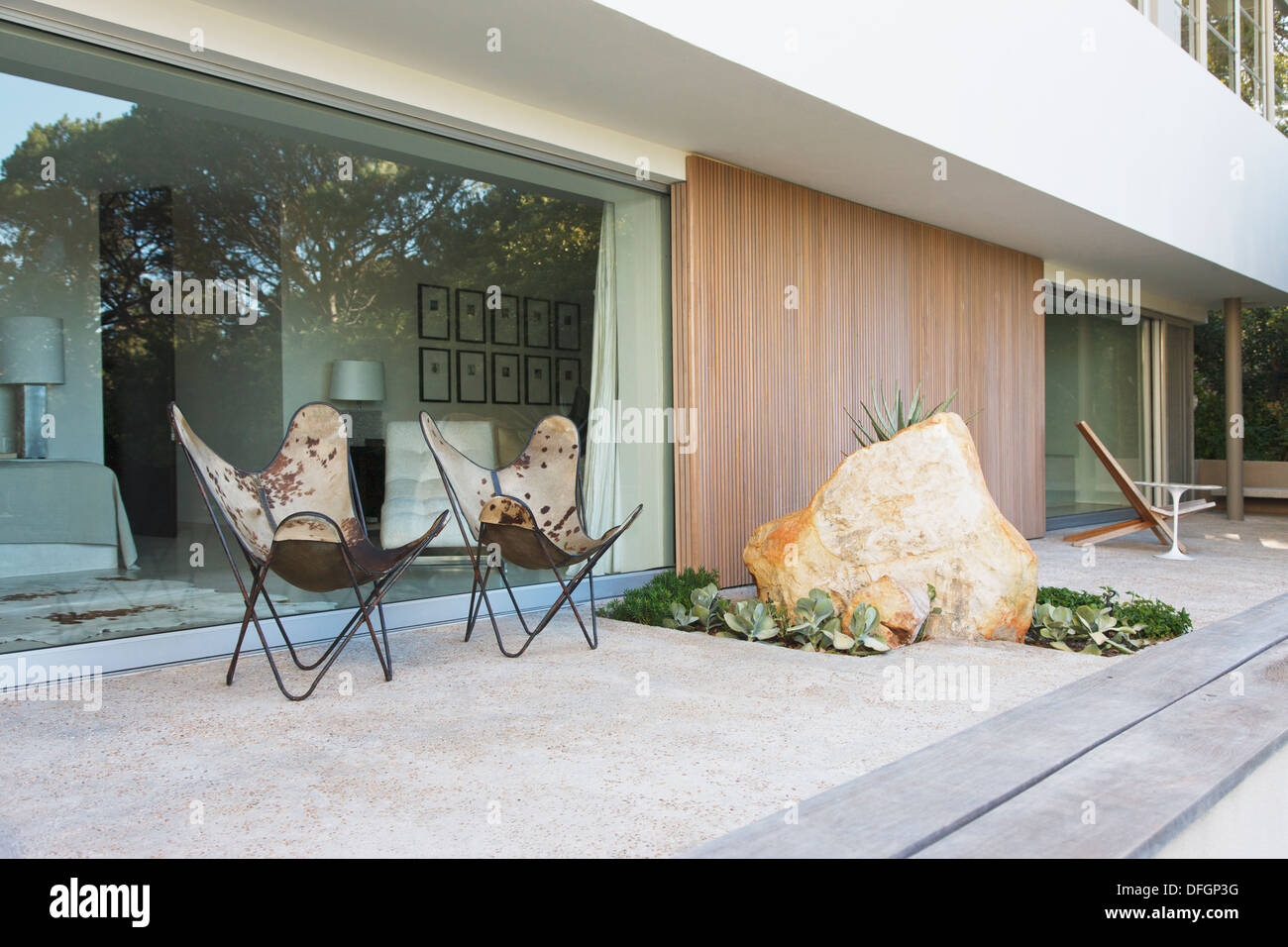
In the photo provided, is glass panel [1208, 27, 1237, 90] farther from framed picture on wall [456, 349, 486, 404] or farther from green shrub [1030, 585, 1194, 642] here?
framed picture on wall [456, 349, 486, 404]

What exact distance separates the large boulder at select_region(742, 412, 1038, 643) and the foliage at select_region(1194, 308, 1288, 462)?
11.2 meters

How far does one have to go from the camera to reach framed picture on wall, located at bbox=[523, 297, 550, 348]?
515 cm

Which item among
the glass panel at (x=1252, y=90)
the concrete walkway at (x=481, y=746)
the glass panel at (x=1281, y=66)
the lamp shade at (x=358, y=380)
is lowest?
the concrete walkway at (x=481, y=746)

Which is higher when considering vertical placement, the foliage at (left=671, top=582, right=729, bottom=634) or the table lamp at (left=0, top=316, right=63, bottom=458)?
the table lamp at (left=0, top=316, right=63, bottom=458)

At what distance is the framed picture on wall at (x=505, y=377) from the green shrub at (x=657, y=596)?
120 centimetres

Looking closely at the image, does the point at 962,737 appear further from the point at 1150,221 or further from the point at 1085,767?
the point at 1150,221

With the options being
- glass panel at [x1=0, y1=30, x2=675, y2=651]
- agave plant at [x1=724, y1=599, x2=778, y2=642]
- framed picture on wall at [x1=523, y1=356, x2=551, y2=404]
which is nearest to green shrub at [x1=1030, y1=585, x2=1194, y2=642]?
agave plant at [x1=724, y1=599, x2=778, y2=642]

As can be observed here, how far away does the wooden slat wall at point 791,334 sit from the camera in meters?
5.73

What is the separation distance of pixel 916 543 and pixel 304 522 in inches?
104

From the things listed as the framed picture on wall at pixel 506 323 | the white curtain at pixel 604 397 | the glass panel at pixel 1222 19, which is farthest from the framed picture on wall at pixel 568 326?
the glass panel at pixel 1222 19

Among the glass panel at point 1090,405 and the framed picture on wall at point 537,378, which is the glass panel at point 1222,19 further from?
the framed picture on wall at point 537,378

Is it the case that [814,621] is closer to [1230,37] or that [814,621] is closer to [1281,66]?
[1230,37]

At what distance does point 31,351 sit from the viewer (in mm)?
3615

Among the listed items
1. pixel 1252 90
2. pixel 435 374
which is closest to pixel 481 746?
pixel 435 374
